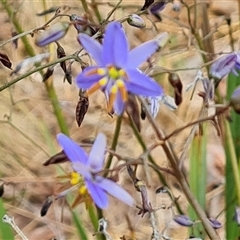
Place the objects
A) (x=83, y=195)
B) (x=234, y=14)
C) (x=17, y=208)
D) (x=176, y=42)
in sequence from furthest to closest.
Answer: (x=234, y=14)
(x=176, y=42)
(x=17, y=208)
(x=83, y=195)

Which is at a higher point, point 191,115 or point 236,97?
point 236,97

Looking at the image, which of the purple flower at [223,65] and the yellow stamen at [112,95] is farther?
the purple flower at [223,65]

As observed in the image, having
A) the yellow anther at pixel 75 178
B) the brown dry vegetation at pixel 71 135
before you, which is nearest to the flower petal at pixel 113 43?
the yellow anther at pixel 75 178

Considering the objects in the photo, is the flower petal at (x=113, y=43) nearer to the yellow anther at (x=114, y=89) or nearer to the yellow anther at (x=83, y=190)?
the yellow anther at (x=114, y=89)

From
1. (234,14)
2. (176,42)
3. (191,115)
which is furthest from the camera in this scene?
(234,14)

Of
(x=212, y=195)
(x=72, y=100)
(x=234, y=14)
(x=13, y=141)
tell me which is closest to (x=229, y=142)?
(x=212, y=195)

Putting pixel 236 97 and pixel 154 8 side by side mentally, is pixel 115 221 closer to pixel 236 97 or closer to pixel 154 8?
pixel 154 8
